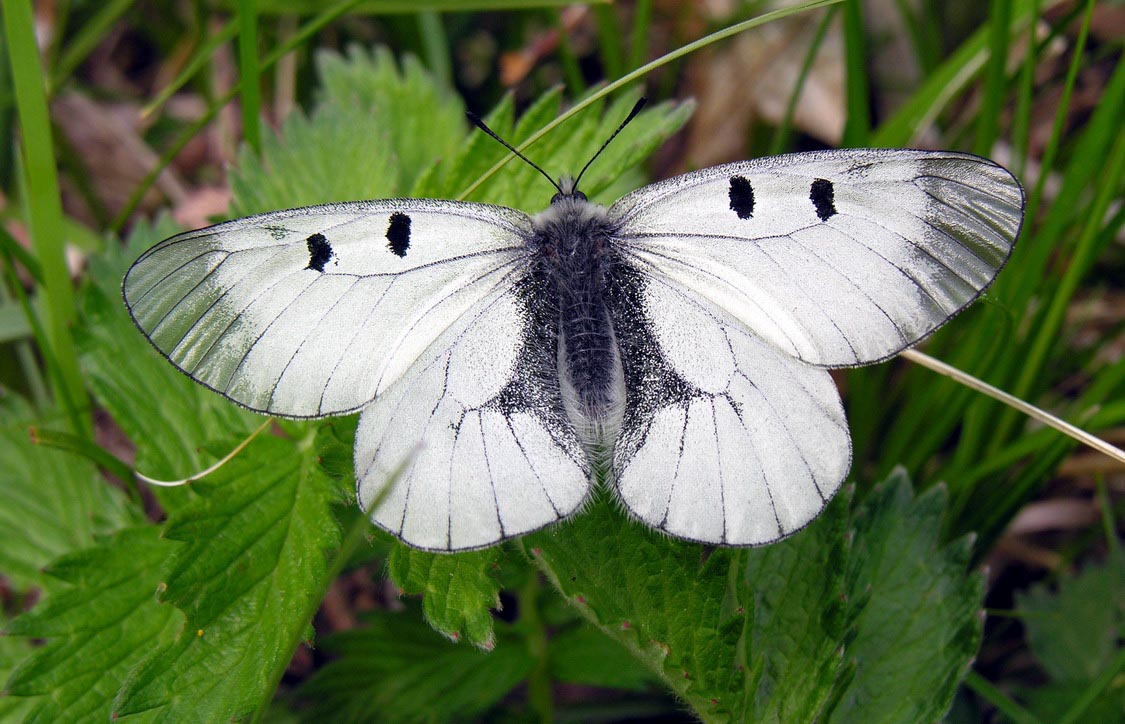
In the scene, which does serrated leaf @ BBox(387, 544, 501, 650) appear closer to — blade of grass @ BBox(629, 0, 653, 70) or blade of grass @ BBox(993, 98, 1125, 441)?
blade of grass @ BBox(993, 98, 1125, 441)

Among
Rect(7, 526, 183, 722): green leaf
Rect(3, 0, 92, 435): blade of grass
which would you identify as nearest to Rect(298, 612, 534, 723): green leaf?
Rect(7, 526, 183, 722): green leaf

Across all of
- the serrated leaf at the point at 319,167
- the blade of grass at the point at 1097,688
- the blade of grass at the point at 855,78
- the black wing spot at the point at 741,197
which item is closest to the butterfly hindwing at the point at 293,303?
the serrated leaf at the point at 319,167

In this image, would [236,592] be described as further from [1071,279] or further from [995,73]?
[995,73]

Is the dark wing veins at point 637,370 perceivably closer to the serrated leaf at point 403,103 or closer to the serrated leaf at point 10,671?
the serrated leaf at point 403,103

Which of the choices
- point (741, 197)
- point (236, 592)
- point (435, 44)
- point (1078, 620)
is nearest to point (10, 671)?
point (236, 592)

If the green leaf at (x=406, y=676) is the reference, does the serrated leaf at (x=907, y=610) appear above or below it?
below

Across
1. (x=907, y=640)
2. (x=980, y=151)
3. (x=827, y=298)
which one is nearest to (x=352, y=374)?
(x=827, y=298)

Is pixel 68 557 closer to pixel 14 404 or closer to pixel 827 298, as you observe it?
pixel 14 404
